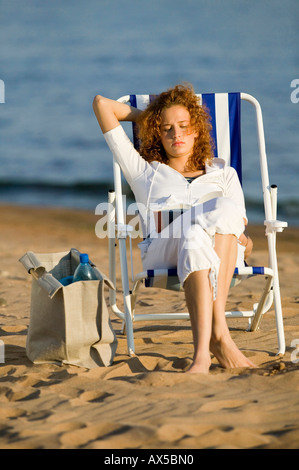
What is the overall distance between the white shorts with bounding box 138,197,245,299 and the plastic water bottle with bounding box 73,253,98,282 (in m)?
0.31

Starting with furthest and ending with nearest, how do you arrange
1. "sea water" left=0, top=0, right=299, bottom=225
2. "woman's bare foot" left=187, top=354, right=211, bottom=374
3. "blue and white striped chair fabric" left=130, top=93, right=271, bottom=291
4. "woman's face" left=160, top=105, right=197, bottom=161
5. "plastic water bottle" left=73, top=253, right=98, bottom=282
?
"sea water" left=0, top=0, right=299, bottom=225 < "blue and white striped chair fabric" left=130, top=93, right=271, bottom=291 < "woman's face" left=160, top=105, right=197, bottom=161 < "plastic water bottle" left=73, top=253, right=98, bottom=282 < "woman's bare foot" left=187, top=354, right=211, bottom=374

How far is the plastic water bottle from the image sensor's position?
3.15 meters

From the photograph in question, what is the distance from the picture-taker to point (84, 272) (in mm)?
3152

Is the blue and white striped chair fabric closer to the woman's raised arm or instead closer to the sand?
the woman's raised arm

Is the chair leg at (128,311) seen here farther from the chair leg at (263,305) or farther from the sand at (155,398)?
the chair leg at (263,305)

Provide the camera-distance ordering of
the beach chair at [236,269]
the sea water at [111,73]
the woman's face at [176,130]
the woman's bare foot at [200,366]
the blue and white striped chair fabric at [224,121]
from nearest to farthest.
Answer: the woman's bare foot at [200,366]
the beach chair at [236,269]
the woman's face at [176,130]
the blue and white striped chair fabric at [224,121]
the sea water at [111,73]

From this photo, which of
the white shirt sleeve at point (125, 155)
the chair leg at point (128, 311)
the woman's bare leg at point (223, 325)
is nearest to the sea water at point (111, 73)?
the white shirt sleeve at point (125, 155)

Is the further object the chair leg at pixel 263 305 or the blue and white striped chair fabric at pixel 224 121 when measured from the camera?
the blue and white striped chair fabric at pixel 224 121

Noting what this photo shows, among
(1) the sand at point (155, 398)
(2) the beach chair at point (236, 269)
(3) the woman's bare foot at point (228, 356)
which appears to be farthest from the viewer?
(2) the beach chair at point (236, 269)

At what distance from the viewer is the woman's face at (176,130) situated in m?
3.58

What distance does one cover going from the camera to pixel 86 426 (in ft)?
7.60

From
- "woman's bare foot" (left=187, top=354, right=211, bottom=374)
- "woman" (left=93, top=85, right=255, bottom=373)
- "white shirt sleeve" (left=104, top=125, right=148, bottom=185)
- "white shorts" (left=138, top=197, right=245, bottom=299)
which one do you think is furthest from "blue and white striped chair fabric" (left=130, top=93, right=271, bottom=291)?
"woman's bare foot" (left=187, top=354, right=211, bottom=374)

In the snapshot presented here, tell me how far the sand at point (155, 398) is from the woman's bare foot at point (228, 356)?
0.14 feet
